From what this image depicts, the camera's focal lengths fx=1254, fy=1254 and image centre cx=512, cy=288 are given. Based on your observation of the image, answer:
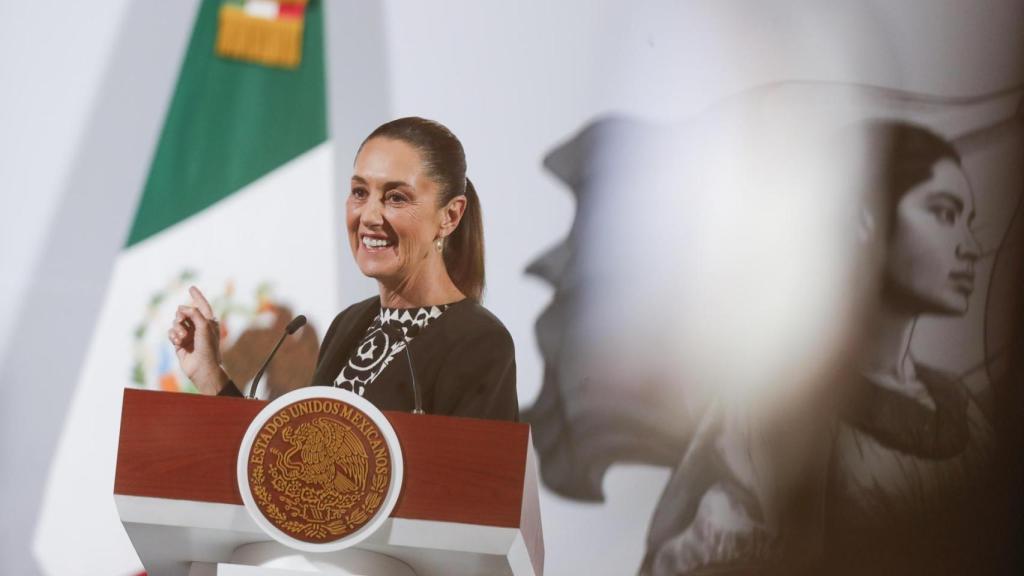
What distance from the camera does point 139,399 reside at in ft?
5.77

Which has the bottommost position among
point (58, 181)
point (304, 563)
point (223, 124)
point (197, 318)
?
point (304, 563)

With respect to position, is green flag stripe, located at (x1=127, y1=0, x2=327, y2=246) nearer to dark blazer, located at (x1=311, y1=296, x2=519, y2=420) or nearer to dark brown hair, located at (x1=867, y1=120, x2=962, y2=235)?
dark blazer, located at (x1=311, y1=296, x2=519, y2=420)

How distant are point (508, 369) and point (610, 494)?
1.17 metres

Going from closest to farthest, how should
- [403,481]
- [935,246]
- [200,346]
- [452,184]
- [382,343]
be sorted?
[403,481] → [382,343] → [200,346] → [452,184] → [935,246]

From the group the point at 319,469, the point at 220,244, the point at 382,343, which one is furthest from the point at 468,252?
the point at 319,469

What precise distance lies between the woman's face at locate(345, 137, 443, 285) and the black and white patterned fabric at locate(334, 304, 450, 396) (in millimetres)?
144

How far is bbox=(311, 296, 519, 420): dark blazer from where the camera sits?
2.69m

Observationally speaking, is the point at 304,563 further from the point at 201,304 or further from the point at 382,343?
the point at 201,304

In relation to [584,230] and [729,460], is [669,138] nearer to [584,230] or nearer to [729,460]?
[584,230]

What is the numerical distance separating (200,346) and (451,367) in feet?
2.16

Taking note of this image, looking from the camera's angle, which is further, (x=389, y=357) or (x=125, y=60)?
(x=125, y=60)

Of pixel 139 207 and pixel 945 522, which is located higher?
pixel 139 207

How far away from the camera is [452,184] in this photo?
315 cm

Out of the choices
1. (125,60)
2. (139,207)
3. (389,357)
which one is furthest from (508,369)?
(125,60)
